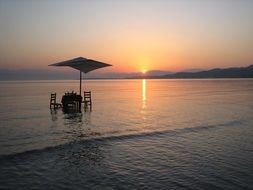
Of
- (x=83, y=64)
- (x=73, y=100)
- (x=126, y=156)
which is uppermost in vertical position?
(x=83, y=64)

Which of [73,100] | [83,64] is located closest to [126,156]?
[83,64]

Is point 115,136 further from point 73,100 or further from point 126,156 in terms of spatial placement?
point 73,100

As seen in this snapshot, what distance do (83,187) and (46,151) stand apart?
4.72m

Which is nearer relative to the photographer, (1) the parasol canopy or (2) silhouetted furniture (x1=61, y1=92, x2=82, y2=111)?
(1) the parasol canopy

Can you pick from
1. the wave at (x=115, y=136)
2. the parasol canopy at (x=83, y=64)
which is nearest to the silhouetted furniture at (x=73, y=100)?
Answer: the parasol canopy at (x=83, y=64)

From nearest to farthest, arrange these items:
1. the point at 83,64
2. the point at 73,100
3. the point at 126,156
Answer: the point at 126,156 < the point at 83,64 < the point at 73,100

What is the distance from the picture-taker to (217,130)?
1831cm

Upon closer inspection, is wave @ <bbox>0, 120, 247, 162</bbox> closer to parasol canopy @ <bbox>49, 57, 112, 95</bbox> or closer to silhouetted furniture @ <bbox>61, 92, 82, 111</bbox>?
parasol canopy @ <bbox>49, 57, 112, 95</bbox>

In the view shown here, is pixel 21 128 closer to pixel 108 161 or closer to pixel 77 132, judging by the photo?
pixel 77 132

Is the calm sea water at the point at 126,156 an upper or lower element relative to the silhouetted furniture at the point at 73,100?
lower

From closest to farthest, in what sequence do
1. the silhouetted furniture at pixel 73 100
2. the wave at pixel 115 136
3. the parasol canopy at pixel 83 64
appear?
the wave at pixel 115 136 → the parasol canopy at pixel 83 64 → the silhouetted furniture at pixel 73 100

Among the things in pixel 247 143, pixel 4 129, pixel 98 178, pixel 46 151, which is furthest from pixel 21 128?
pixel 247 143

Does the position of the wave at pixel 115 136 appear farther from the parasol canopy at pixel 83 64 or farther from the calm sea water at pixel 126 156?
the parasol canopy at pixel 83 64

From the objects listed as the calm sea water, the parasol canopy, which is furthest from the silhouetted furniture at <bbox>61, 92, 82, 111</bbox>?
the calm sea water
